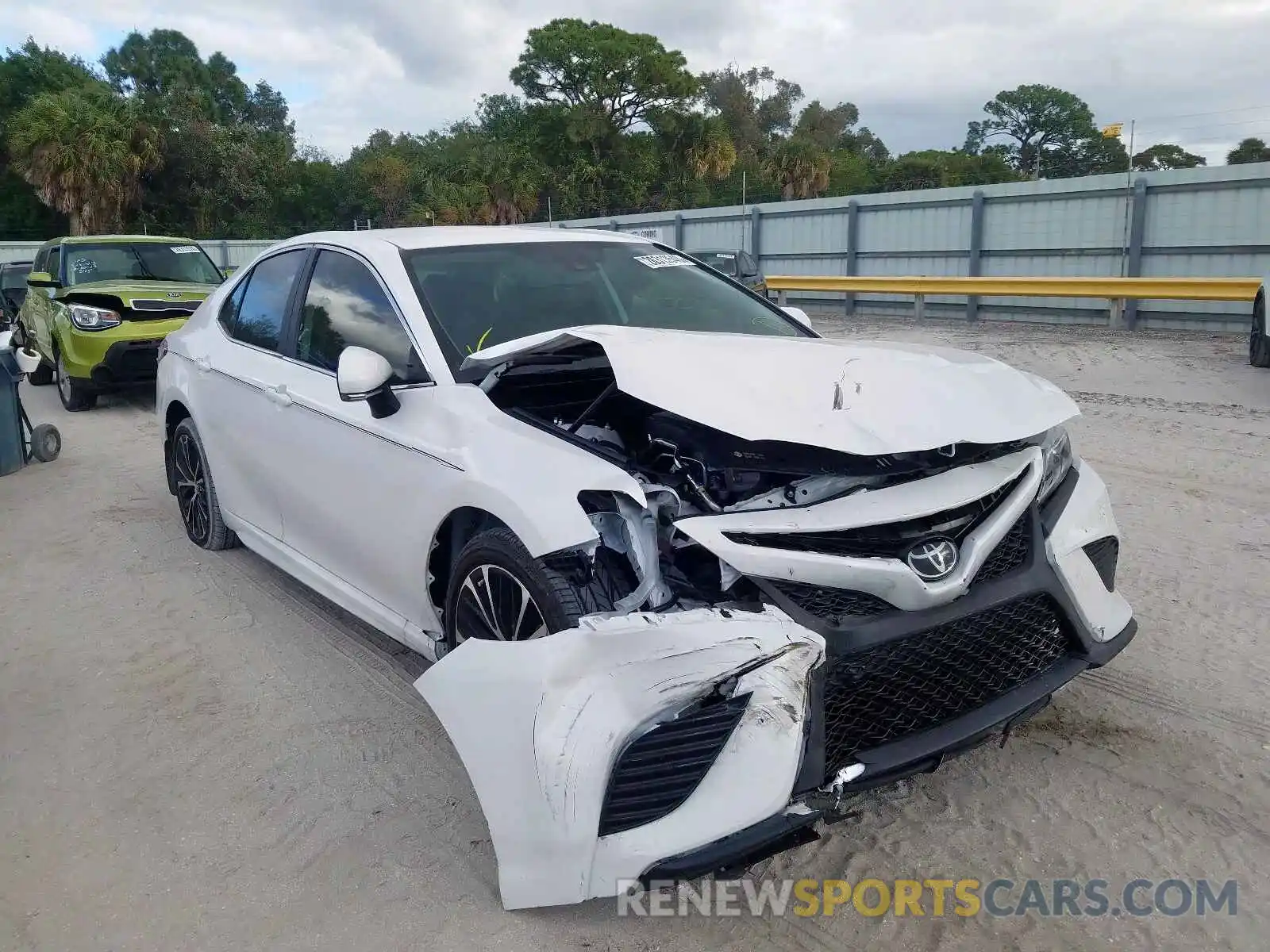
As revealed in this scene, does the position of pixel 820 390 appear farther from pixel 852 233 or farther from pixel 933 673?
pixel 852 233

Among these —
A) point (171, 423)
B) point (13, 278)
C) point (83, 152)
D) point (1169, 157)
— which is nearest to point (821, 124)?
point (1169, 157)

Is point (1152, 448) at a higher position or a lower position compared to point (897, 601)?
lower

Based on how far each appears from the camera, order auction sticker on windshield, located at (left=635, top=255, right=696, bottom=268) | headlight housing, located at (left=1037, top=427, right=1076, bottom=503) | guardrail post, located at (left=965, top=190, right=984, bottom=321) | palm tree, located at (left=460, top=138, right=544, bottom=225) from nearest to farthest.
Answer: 1. headlight housing, located at (left=1037, top=427, right=1076, bottom=503)
2. auction sticker on windshield, located at (left=635, top=255, right=696, bottom=268)
3. guardrail post, located at (left=965, top=190, right=984, bottom=321)
4. palm tree, located at (left=460, top=138, right=544, bottom=225)

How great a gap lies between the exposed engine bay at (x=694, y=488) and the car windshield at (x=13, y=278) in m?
15.5

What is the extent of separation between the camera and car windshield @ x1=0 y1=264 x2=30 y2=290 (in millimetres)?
15148

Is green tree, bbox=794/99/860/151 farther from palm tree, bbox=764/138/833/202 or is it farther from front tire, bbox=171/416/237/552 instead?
front tire, bbox=171/416/237/552

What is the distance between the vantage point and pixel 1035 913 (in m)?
2.46

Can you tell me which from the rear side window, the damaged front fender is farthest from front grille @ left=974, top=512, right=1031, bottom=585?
the rear side window

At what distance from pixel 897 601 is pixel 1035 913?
838 mm

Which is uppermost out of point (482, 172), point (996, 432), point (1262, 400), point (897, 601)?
point (482, 172)

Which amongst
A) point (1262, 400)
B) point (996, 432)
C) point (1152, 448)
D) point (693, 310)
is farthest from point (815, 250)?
point (996, 432)

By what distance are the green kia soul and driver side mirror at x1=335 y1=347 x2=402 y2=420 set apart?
622 cm

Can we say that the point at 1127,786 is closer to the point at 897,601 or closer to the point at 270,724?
the point at 897,601

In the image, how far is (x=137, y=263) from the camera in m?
10.9
